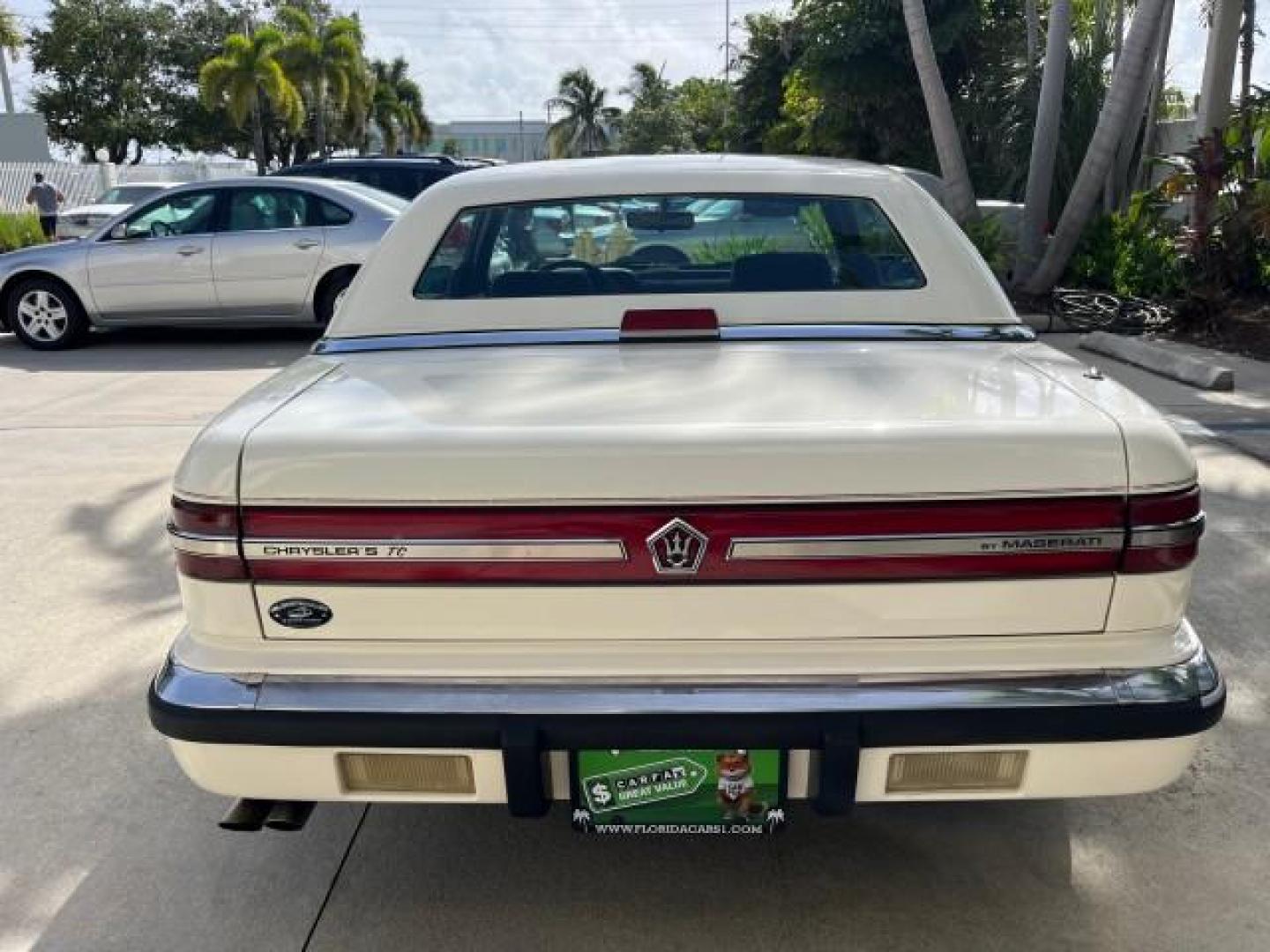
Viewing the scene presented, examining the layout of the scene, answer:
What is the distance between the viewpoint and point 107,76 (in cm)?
4225

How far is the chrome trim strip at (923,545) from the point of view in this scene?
1.98m

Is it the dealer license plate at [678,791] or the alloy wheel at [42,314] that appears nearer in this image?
the dealer license plate at [678,791]

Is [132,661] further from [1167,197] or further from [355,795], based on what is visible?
[1167,197]

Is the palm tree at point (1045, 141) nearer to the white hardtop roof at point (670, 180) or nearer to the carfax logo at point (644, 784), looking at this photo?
the white hardtop roof at point (670, 180)

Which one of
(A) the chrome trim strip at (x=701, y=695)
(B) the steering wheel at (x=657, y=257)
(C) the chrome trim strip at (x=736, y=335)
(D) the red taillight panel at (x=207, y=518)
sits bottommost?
(A) the chrome trim strip at (x=701, y=695)

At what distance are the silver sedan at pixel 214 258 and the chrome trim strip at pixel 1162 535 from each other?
8504 millimetres

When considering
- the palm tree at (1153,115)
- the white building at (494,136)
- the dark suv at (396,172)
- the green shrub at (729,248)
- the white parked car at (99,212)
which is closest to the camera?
the green shrub at (729,248)

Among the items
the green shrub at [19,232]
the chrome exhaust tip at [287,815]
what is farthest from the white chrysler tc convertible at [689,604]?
the green shrub at [19,232]

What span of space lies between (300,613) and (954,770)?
1.29 metres

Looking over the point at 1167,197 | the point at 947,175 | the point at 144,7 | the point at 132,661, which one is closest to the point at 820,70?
the point at 947,175

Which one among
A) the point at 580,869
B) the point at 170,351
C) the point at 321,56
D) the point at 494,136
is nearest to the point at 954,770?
the point at 580,869

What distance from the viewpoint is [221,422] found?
2.21 m

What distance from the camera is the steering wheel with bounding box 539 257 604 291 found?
327 cm

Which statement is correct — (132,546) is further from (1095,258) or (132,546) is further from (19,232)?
(19,232)
